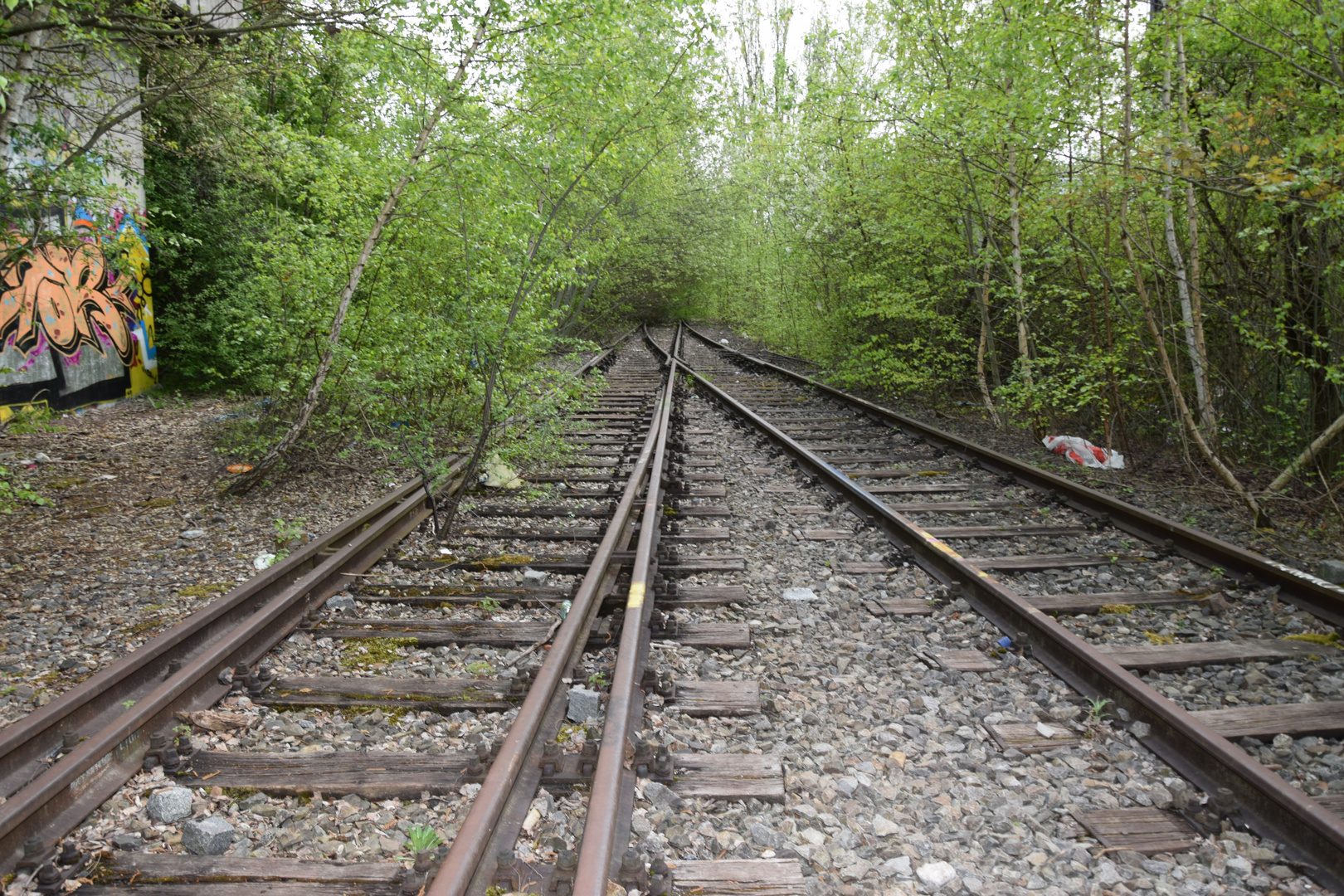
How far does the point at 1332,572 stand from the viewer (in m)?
4.12

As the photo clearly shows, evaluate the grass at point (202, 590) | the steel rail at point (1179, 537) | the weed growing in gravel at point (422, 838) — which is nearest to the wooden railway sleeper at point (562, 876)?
the weed growing in gravel at point (422, 838)

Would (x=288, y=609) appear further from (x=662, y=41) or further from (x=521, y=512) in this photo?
(x=662, y=41)

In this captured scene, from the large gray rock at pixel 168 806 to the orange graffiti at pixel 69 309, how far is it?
27.4ft

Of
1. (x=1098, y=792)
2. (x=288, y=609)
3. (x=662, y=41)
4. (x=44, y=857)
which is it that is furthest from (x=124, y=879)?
(x=662, y=41)

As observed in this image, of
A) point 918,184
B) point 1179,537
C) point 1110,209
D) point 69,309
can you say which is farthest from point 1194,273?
point 69,309

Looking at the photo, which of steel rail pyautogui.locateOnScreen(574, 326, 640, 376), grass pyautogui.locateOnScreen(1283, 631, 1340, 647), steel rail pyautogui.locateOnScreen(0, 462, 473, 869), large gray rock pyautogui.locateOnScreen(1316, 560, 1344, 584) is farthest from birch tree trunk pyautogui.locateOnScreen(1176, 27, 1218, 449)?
steel rail pyautogui.locateOnScreen(0, 462, 473, 869)

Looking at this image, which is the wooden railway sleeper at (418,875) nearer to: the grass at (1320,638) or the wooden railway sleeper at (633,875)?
the wooden railway sleeper at (633,875)

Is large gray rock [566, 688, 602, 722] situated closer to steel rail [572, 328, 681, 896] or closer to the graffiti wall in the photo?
steel rail [572, 328, 681, 896]

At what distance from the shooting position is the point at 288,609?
359 centimetres

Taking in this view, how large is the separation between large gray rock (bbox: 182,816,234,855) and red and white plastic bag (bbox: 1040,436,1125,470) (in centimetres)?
748

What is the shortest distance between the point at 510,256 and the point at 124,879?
16.8ft

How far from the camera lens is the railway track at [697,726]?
7.06ft

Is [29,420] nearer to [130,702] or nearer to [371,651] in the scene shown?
[130,702]

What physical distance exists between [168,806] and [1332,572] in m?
5.54
